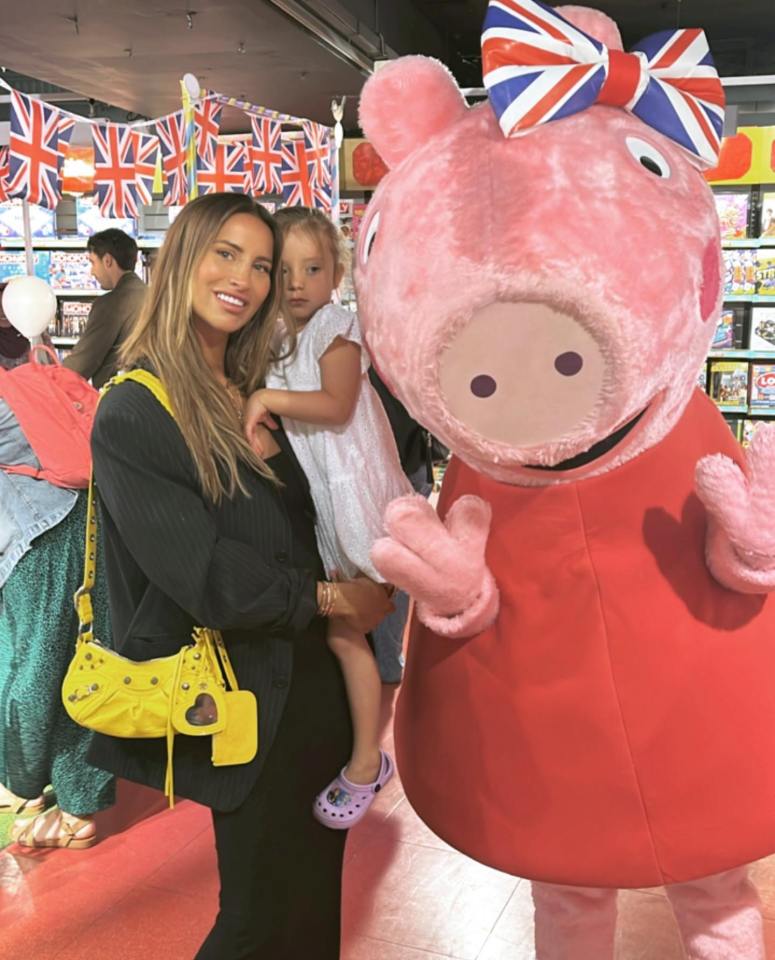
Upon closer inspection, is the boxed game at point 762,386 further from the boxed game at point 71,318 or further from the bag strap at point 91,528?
the boxed game at point 71,318

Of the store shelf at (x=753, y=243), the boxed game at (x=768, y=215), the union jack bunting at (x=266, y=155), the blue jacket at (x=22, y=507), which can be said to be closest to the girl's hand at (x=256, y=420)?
the blue jacket at (x=22, y=507)

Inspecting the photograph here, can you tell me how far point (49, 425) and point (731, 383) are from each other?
4.58 metres

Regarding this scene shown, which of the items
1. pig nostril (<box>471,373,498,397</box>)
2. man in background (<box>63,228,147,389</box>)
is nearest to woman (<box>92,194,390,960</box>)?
pig nostril (<box>471,373,498,397</box>)

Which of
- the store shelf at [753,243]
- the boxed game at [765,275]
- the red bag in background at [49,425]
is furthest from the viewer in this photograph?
the boxed game at [765,275]

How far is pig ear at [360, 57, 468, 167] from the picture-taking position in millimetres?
1080

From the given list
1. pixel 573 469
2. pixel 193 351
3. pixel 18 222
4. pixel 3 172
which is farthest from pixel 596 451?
pixel 18 222

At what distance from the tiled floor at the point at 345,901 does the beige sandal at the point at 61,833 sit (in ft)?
0.10

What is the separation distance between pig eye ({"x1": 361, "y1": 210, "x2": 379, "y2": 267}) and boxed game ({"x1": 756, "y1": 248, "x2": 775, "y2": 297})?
5.22 metres

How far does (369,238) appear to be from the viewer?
42.6 inches

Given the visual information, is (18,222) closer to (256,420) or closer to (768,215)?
(768,215)

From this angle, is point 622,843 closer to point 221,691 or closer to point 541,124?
point 221,691

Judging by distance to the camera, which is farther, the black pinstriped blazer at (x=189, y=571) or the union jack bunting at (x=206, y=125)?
the union jack bunting at (x=206, y=125)

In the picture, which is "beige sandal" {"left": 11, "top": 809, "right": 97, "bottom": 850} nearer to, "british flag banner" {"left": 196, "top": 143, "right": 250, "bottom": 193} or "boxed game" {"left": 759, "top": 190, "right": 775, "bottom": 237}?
"british flag banner" {"left": 196, "top": 143, "right": 250, "bottom": 193}

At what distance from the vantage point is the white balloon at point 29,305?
2969mm
